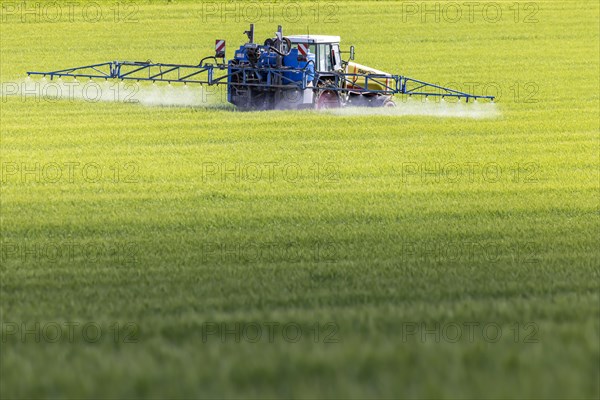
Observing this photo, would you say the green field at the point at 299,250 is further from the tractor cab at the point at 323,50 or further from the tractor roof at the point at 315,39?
the tractor roof at the point at 315,39

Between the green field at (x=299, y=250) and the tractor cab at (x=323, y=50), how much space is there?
1.74 meters

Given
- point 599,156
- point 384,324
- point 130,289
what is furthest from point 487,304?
point 599,156

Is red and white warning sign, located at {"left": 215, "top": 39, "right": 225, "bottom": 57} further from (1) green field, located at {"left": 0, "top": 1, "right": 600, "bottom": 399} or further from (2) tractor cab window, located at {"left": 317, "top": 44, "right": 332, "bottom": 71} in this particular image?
(2) tractor cab window, located at {"left": 317, "top": 44, "right": 332, "bottom": 71}

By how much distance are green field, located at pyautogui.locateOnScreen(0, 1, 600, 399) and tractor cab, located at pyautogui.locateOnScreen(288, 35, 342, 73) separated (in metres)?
1.74

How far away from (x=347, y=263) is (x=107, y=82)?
1734 centimetres

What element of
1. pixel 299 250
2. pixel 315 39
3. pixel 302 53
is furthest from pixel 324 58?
pixel 299 250

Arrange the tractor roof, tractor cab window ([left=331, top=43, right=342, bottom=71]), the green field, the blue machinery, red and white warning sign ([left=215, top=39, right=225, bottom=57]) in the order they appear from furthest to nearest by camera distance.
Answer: tractor cab window ([left=331, top=43, right=342, bottom=71]), red and white warning sign ([left=215, top=39, right=225, bottom=57]), the tractor roof, the blue machinery, the green field

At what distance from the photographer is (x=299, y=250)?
9781 mm

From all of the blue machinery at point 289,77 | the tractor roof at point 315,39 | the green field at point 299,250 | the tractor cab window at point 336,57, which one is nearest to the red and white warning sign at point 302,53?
the blue machinery at point 289,77

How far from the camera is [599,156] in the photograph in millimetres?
16422

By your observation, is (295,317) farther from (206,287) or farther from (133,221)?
(133,221)

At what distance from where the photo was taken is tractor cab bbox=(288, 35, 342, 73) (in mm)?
21359

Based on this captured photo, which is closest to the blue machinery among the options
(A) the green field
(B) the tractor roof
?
(B) the tractor roof

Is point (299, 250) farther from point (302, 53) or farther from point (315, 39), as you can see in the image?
point (315, 39)
